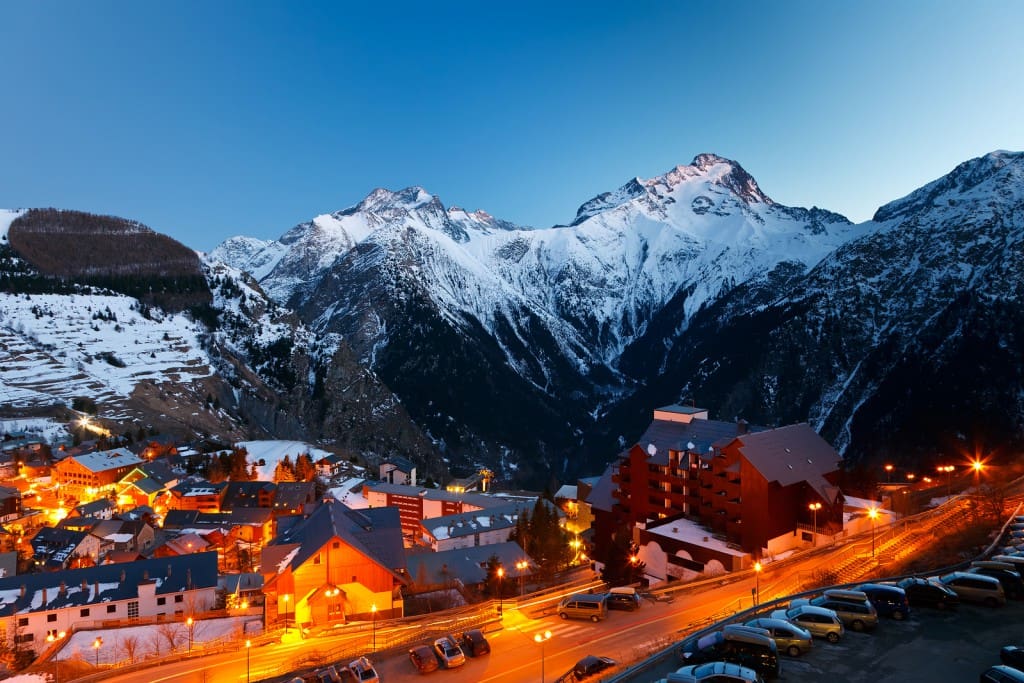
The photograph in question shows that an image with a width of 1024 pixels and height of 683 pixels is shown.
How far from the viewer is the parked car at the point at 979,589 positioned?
76.9 feet

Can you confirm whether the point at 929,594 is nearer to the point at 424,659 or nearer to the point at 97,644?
the point at 424,659

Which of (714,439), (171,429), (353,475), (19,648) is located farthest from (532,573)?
(171,429)

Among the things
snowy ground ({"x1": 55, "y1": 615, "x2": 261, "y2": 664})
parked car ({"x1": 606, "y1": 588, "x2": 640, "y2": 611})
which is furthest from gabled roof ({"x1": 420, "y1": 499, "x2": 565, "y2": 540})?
parked car ({"x1": 606, "y1": 588, "x2": 640, "y2": 611})

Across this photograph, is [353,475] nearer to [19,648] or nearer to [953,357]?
[19,648]

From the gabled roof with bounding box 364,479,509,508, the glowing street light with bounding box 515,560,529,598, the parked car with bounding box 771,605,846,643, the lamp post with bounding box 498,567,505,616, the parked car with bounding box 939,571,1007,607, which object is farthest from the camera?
the gabled roof with bounding box 364,479,509,508

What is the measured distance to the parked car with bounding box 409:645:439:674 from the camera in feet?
80.3

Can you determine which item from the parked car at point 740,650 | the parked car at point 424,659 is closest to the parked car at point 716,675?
the parked car at point 740,650

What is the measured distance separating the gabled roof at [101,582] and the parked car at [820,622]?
47619 mm

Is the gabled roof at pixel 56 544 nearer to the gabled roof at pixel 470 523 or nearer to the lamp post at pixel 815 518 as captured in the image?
the gabled roof at pixel 470 523

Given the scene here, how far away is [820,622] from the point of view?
20984 millimetres

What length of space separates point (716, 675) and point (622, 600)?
51.2ft

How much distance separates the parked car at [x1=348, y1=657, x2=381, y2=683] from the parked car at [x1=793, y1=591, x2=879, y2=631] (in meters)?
17.8

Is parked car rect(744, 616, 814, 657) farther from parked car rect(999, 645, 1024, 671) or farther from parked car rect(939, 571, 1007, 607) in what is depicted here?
parked car rect(939, 571, 1007, 607)

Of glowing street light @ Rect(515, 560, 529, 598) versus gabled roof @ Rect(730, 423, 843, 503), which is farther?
glowing street light @ Rect(515, 560, 529, 598)
